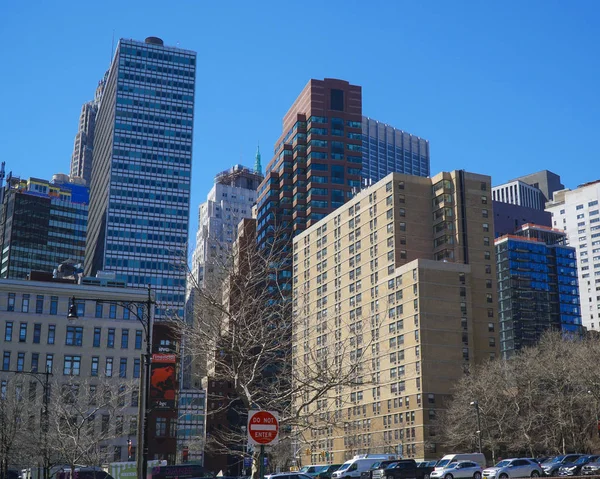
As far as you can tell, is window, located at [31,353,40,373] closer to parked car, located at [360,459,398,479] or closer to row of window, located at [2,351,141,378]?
row of window, located at [2,351,141,378]

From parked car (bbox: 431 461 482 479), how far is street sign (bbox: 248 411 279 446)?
42.5m

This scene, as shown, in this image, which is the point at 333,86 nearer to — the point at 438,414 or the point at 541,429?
the point at 438,414

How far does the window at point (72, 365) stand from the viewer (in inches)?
3880

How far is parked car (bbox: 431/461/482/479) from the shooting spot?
2255 inches

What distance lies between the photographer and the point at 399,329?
126125mm

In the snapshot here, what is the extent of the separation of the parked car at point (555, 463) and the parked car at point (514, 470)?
348 centimetres

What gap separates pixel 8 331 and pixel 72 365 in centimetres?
895

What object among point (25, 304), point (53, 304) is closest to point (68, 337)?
point (53, 304)

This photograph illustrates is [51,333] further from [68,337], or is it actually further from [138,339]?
[138,339]

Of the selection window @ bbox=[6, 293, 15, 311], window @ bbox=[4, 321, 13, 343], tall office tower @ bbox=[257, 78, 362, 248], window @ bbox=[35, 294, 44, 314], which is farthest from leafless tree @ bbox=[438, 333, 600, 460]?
tall office tower @ bbox=[257, 78, 362, 248]

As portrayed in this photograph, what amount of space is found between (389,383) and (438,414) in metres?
12.2

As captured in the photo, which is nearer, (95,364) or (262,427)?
(262,427)

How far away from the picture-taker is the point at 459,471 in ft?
191

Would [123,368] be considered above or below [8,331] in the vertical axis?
below
